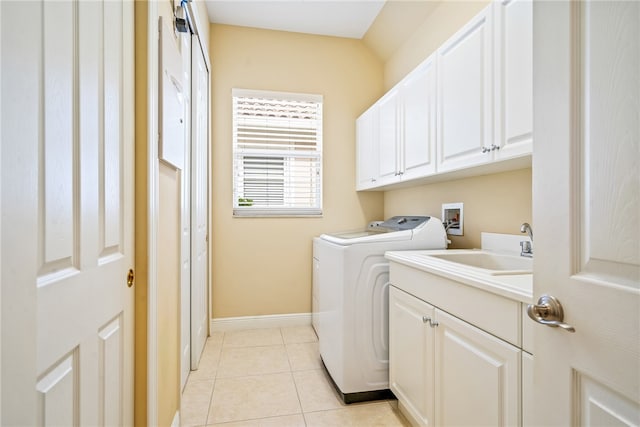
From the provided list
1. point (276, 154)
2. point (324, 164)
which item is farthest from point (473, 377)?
point (276, 154)

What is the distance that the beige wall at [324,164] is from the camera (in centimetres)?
302

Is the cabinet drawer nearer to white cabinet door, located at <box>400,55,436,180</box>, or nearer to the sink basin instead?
the sink basin

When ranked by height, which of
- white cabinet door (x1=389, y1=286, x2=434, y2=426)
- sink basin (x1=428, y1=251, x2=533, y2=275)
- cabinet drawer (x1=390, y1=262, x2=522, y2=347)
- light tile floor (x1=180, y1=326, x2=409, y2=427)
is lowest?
light tile floor (x1=180, y1=326, x2=409, y2=427)

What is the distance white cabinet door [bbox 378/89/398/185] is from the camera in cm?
242

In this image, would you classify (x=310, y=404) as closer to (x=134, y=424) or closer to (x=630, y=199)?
(x=134, y=424)

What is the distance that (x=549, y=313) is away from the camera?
2.32 ft

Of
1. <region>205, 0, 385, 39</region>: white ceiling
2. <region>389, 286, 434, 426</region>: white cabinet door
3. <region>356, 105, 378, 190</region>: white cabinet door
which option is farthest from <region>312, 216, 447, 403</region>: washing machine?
<region>205, 0, 385, 39</region>: white ceiling

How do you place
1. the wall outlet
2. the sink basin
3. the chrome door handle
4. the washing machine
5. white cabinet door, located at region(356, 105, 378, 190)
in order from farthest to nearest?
white cabinet door, located at region(356, 105, 378, 190) < the wall outlet < the washing machine < the sink basin < the chrome door handle

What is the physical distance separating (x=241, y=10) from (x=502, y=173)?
2.51 m

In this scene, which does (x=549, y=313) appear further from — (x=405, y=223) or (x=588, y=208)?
(x=405, y=223)

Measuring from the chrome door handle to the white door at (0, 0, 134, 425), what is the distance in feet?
3.28

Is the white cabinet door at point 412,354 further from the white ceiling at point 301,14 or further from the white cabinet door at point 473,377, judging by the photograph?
the white ceiling at point 301,14

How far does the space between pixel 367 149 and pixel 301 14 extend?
1.33m

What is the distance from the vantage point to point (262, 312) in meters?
3.11
